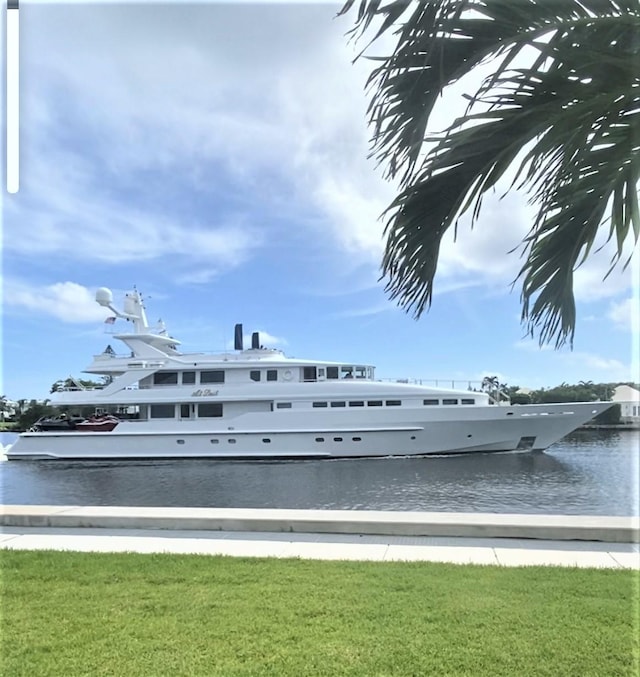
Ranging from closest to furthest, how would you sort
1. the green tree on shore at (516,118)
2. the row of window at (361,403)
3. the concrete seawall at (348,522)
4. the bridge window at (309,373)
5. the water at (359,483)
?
the green tree on shore at (516,118) < the concrete seawall at (348,522) < the water at (359,483) < the row of window at (361,403) < the bridge window at (309,373)

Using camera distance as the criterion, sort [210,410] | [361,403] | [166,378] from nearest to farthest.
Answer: [361,403] < [210,410] < [166,378]

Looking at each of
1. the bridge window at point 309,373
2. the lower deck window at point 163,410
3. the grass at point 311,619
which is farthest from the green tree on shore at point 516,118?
the lower deck window at point 163,410

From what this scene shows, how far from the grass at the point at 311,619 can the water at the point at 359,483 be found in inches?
402

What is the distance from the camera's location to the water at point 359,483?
15516 mm

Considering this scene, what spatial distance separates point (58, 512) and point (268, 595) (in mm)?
4134

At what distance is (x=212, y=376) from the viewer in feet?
90.6


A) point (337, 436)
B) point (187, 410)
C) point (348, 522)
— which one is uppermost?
point (187, 410)

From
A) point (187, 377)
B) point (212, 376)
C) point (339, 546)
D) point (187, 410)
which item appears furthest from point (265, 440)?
point (339, 546)

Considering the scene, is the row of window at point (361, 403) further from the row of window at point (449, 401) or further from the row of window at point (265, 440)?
the row of window at point (265, 440)

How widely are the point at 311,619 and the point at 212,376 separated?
2449 cm

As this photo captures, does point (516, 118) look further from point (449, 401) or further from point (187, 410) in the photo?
point (187, 410)

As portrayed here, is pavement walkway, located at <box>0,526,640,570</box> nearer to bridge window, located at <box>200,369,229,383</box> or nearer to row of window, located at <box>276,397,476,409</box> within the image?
row of window, located at <box>276,397,476,409</box>

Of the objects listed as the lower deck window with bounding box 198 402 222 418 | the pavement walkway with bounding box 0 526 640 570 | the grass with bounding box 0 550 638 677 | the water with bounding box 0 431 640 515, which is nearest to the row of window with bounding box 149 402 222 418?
the lower deck window with bounding box 198 402 222 418

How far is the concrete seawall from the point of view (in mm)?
5871
